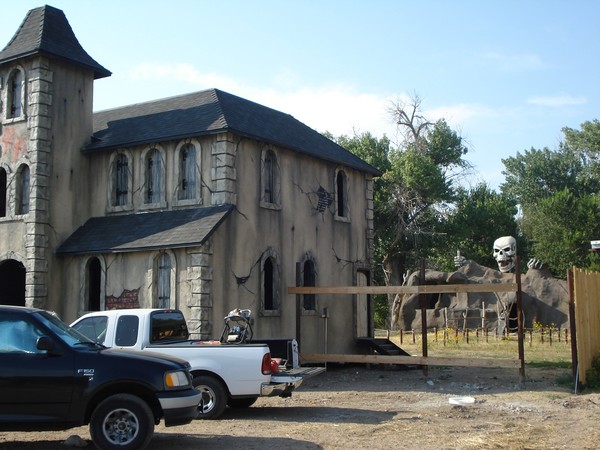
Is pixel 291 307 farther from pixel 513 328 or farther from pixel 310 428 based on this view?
pixel 513 328

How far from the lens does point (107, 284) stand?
1931 centimetres

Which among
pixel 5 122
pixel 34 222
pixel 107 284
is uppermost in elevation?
pixel 5 122

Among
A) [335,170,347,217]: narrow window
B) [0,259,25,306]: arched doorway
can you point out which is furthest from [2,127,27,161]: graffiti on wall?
[335,170,347,217]: narrow window

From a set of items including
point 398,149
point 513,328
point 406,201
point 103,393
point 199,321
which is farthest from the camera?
point 398,149

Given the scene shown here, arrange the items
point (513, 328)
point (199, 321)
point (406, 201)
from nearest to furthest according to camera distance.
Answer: point (199, 321)
point (513, 328)
point (406, 201)

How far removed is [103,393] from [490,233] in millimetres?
46233

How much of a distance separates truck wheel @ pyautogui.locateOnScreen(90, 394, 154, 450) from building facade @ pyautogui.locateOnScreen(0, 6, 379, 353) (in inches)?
327

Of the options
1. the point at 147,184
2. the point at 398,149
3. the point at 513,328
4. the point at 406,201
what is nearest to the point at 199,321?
the point at 147,184

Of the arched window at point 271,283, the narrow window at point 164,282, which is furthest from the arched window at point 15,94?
the arched window at point 271,283

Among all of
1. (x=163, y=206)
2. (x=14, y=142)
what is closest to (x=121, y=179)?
(x=163, y=206)

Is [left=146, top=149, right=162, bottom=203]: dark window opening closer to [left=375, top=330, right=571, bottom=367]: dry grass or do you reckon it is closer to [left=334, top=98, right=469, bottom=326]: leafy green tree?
[left=375, top=330, right=571, bottom=367]: dry grass

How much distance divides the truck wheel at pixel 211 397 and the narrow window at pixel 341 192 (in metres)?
11.9

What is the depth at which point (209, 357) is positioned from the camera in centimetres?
1209

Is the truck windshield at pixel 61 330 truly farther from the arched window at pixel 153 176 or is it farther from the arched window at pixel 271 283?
the arched window at pixel 153 176
